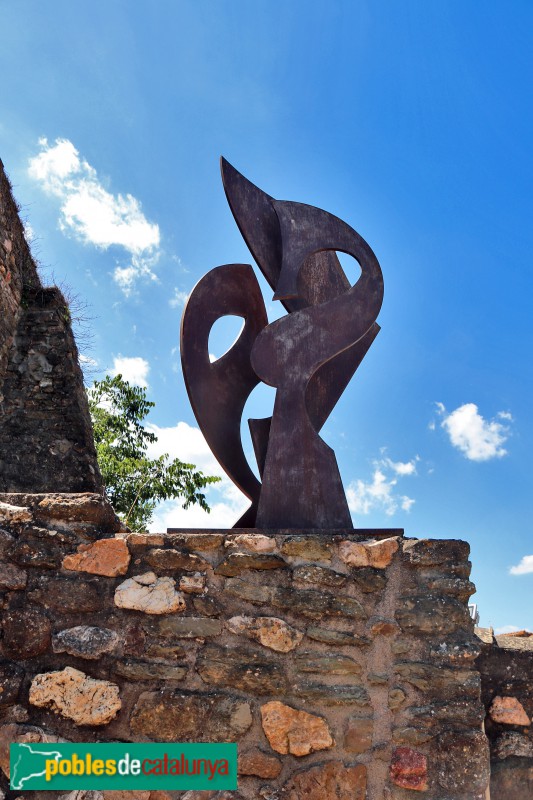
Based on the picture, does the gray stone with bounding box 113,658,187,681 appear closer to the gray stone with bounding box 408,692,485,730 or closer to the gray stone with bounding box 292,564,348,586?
the gray stone with bounding box 292,564,348,586

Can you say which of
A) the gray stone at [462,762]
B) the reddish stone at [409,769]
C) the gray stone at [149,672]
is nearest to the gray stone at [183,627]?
the gray stone at [149,672]

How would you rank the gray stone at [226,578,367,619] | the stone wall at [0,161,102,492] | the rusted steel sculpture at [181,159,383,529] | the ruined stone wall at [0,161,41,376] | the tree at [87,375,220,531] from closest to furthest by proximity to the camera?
1. the gray stone at [226,578,367,619]
2. the rusted steel sculpture at [181,159,383,529]
3. the stone wall at [0,161,102,492]
4. the ruined stone wall at [0,161,41,376]
5. the tree at [87,375,220,531]

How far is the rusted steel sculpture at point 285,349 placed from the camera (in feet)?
10.0

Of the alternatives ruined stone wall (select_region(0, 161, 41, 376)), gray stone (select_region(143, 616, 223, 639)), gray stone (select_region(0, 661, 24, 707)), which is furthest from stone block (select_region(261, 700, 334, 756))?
ruined stone wall (select_region(0, 161, 41, 376))

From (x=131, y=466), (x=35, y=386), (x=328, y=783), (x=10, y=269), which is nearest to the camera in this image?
(x=328, y=783)

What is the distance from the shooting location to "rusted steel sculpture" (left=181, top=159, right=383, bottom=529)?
3.05m

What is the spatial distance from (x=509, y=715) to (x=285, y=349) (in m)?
1.99

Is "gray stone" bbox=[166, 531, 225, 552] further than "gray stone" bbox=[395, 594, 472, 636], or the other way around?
"gray stone" bbox=[166, 531, 225, 552]

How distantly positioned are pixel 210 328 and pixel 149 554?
1562 millimetres

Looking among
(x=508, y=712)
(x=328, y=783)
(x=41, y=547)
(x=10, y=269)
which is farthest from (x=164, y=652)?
(x=10, y=269)

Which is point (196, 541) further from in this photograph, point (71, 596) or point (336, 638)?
point (336, 638)

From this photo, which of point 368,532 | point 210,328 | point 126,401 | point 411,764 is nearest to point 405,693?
point 411,764

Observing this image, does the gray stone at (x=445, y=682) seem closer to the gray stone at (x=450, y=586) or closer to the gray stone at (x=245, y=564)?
the gray stone at (x=450, y=586)

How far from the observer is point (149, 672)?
2387 mm
